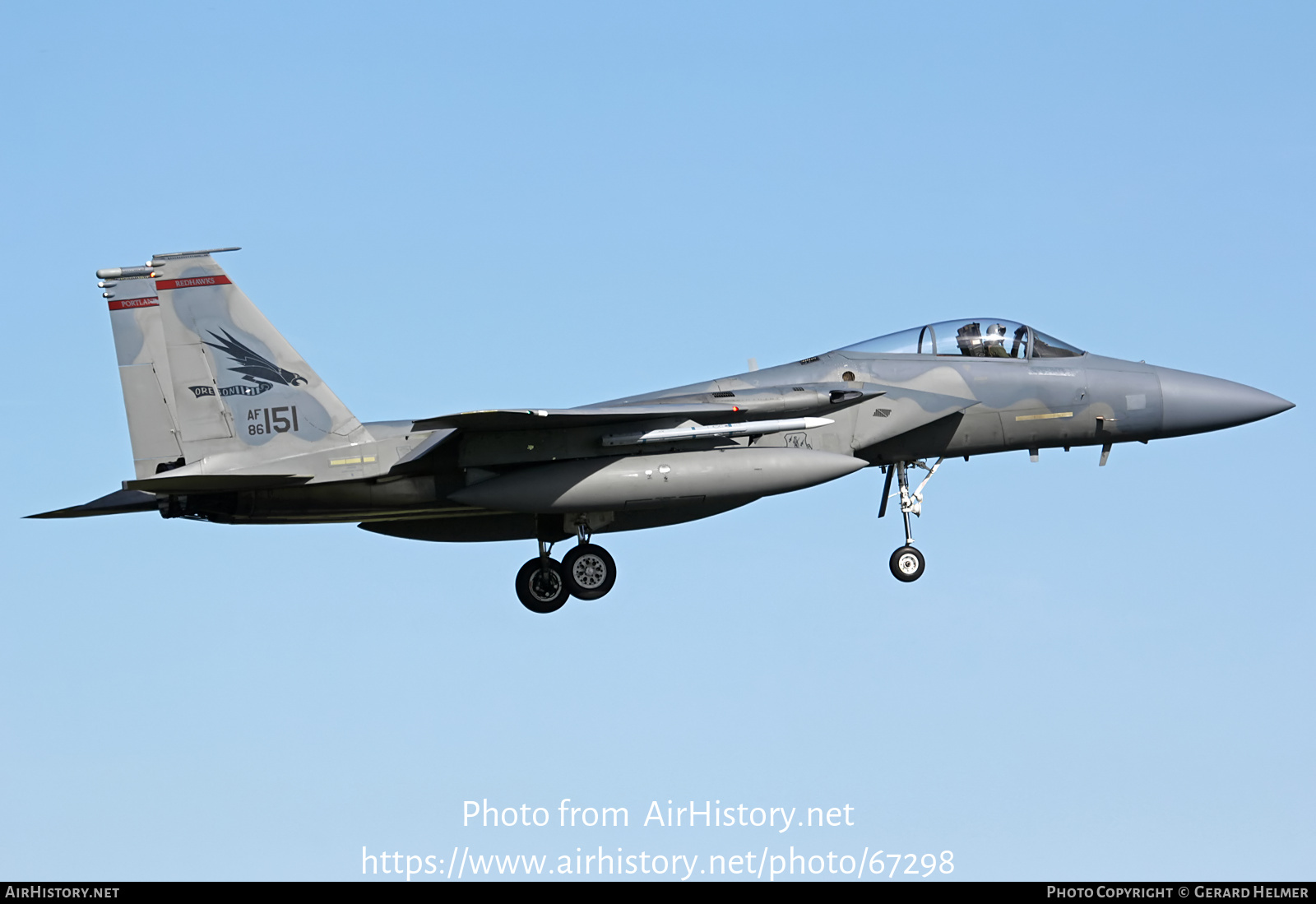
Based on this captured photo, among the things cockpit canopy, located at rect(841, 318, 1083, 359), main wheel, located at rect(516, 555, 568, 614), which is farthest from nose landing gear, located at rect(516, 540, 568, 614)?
cockpit canopy, located at rect(841, 318, 1083, 359)

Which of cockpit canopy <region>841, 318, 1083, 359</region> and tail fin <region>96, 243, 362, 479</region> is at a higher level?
tail fin <region>96, 243, 362, 479</region>

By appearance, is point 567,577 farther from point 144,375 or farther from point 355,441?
point 144,375

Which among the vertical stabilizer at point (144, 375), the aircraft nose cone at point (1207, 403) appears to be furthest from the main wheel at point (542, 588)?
the aircraft nose cone at point (1207, 403)

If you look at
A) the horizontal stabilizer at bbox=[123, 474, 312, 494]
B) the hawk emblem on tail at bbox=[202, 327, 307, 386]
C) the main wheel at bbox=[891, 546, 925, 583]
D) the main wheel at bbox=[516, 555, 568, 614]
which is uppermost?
the hawk emblem on tail at bbox=[202, 327, 307, 386]

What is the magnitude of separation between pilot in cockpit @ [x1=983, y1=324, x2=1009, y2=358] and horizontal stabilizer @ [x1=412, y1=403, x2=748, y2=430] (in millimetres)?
3941

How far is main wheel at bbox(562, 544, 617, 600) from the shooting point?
2039 centimetres

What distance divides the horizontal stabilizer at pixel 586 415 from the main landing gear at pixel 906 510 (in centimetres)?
289

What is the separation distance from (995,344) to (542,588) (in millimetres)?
6811

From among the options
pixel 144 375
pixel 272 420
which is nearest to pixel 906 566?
pixel 272 420

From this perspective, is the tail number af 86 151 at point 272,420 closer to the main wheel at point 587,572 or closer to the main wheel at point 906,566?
the main wheel at point 587,572

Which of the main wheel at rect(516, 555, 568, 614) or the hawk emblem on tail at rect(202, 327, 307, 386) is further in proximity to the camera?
the main wheel at rect(516, 555, 568, 614)

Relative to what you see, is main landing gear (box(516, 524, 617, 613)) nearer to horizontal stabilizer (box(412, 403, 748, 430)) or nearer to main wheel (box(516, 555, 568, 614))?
main wheel (box(516, 555, 568, 614))

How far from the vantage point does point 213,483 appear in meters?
18.3

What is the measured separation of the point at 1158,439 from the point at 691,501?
6.72 metres
